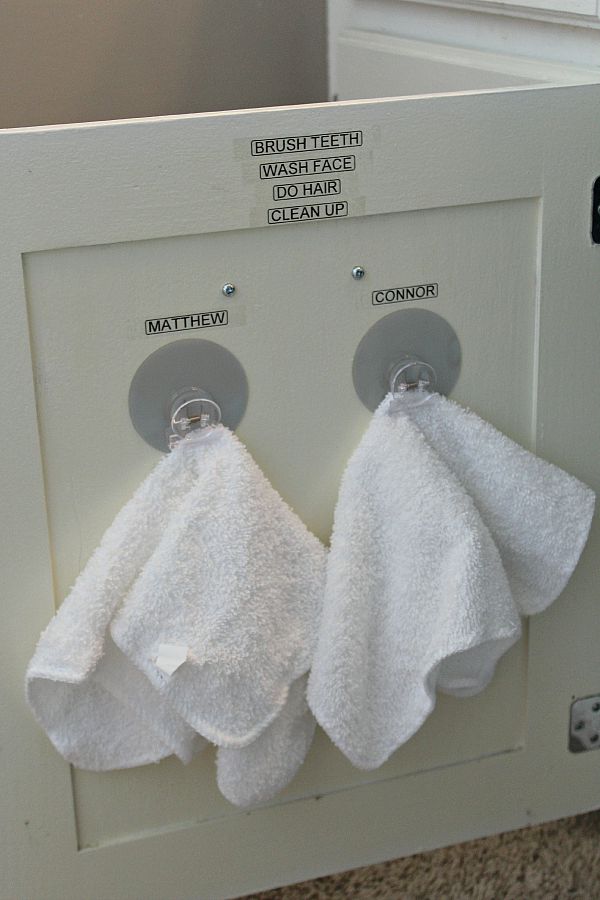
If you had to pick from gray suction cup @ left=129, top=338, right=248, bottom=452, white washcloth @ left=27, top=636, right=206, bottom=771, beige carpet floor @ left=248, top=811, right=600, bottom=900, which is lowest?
beige carpet floor @ left=248, top=811, right=600, bottom=900

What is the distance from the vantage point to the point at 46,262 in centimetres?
67

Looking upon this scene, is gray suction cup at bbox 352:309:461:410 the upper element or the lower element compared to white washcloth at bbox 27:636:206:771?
upper

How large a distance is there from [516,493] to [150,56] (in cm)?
61

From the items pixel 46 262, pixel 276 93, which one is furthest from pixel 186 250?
pixel 276 93

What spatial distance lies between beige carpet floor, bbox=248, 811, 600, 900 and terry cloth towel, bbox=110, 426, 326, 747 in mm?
253

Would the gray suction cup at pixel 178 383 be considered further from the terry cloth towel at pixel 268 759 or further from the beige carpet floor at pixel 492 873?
the beige carpet floor at pixel 492 873

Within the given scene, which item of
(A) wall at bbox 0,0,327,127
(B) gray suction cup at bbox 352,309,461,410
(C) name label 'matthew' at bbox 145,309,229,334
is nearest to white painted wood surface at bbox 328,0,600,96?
(A) wall at bbox 0,0,327,127

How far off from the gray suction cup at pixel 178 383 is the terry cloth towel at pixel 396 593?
0.10 meters

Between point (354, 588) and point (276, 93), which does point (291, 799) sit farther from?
point (276, 93)

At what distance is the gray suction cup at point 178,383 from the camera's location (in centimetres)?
71

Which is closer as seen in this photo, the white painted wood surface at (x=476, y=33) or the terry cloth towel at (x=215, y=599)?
the terry cloth towel at (x=215, y=599)

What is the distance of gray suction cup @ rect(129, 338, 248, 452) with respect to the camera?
0.71 m

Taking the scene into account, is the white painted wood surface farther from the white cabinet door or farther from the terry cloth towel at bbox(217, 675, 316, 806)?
the terry cloth towel at bbox(217, 675, 316, 806)

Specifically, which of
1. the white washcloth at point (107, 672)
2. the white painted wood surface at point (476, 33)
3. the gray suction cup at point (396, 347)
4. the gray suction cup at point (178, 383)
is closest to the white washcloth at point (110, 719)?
the white washcloth at point (107, 672)
